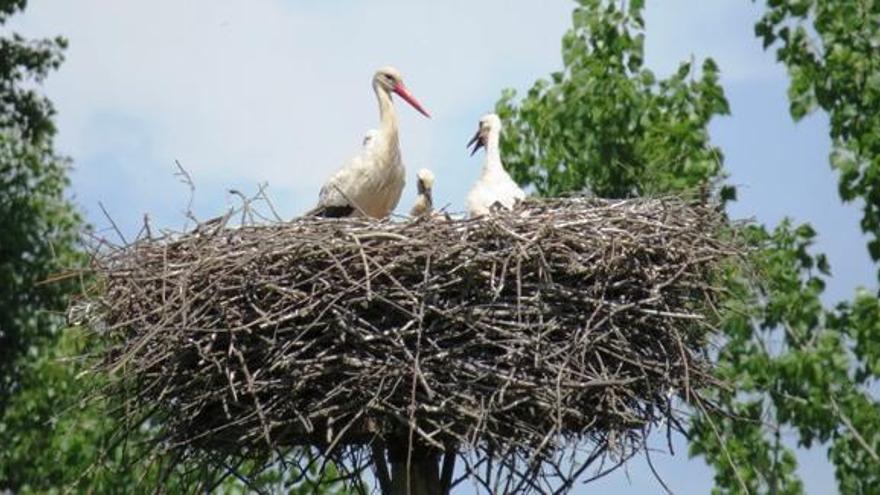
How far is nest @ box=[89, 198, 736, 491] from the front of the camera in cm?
1064

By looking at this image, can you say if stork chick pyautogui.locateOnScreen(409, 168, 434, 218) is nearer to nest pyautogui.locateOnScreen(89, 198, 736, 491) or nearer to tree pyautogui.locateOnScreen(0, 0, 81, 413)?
nest pyautogui.locateOnScreen(89, 198, 736, 491)

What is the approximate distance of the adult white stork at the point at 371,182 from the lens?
1295 cm

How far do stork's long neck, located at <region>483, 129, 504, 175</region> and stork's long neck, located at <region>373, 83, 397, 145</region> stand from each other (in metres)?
0.48

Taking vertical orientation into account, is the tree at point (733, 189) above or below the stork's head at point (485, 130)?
above

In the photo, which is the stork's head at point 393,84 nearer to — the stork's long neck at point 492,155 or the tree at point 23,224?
the stork's long neck at point 492,155

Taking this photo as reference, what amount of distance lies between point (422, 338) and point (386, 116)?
290 cm

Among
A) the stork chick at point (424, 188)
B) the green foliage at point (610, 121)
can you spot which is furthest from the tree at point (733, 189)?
the stork chick at point (424, 188)

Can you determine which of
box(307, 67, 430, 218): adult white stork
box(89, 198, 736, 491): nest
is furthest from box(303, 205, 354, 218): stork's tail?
box(89, 198, 736, 491): nest

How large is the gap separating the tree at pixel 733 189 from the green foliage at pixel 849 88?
11 mm

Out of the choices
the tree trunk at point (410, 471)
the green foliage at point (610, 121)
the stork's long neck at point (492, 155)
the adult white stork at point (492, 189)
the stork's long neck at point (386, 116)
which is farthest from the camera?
the green foliage at point (610, 121)

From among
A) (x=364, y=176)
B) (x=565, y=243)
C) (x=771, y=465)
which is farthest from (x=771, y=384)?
(x=565, y=243)

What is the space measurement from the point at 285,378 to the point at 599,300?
1332 millimetres

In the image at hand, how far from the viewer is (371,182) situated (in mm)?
12961

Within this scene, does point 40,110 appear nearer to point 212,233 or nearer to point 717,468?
point 717,468
